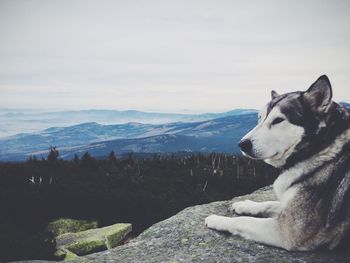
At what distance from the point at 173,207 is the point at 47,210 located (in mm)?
3801

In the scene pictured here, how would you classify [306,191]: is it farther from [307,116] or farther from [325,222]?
[307,116]

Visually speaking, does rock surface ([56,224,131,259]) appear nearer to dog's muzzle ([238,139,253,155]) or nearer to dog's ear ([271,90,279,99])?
dog's muzzle ([238,139,253,155])

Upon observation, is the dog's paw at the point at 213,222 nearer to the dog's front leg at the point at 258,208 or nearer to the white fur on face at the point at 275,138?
the dog's front leg at the point at 258,208

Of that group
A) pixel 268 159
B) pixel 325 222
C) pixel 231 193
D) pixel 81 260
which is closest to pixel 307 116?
pixel 268 159

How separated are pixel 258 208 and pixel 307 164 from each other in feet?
6.13

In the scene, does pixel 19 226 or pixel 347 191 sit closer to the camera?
pixel 347 191

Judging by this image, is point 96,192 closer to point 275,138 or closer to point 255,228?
point 255,228

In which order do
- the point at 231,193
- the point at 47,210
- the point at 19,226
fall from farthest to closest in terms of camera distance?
the point at 231,193 < the point at 47,210 < the point at 19,226

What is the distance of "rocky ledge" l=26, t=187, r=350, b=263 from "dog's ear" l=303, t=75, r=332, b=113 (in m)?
2.43

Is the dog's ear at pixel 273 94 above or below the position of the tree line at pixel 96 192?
above

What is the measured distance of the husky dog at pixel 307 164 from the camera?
6.05 m

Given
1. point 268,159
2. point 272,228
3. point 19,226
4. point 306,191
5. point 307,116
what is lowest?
point 19,226

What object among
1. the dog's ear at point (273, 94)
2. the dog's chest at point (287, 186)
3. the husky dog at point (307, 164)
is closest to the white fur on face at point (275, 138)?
the husky dog at point (307, 164)

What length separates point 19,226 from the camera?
10.3 m
